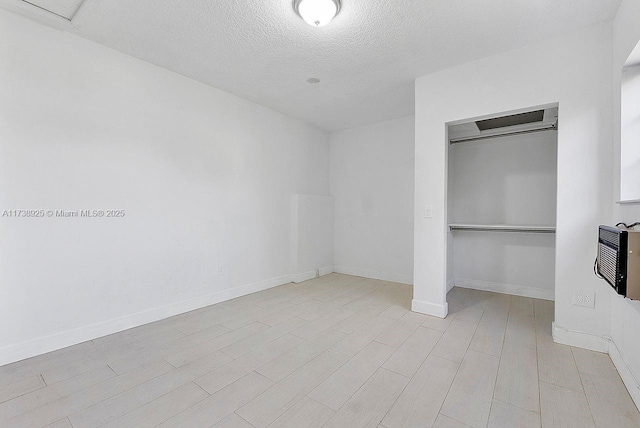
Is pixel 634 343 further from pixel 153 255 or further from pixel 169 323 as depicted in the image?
pixel 153 255

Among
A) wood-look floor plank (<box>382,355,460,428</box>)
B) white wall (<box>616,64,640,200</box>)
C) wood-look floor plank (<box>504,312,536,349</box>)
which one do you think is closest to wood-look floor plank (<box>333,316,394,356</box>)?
wood-look floor plank (<box>382,355,460,428</box>)

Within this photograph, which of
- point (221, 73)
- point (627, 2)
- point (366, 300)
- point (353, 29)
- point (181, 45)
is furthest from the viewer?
point (366, 300)

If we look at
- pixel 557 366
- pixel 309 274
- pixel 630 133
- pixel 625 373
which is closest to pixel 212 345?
pixel 309 274

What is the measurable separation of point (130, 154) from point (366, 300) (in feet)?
10.1

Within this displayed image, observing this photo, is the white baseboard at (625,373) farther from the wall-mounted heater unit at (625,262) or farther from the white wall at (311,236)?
the white wall at (311,236)

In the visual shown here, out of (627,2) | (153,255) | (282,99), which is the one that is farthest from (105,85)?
(627,2)

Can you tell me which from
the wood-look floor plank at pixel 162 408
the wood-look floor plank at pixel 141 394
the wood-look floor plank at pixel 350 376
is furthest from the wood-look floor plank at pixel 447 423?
the wood-look floor plank at pixel 141 394

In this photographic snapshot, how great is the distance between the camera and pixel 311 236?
4676mm

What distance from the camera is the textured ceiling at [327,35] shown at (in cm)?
206

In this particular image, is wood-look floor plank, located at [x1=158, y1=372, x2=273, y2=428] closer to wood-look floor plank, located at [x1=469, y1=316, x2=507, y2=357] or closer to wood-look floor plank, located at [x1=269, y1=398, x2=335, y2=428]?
wood-look floor plank, located at [x1=269, y1=398, x2=335, y2=428]

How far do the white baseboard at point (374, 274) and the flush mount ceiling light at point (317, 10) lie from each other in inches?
141

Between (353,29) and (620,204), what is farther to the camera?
(353,29)

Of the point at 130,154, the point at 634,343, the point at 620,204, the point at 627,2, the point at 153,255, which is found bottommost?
the point at 634,343

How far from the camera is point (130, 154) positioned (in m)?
2.73
